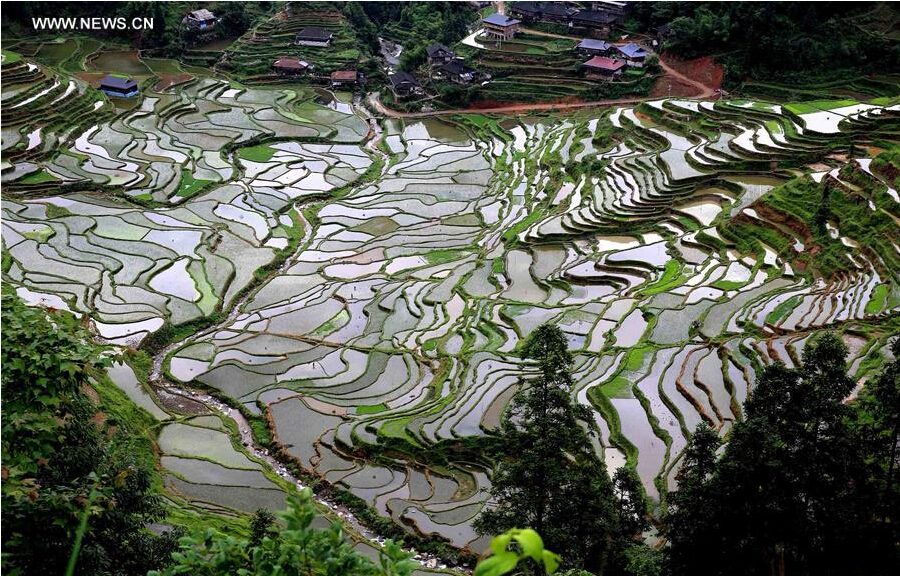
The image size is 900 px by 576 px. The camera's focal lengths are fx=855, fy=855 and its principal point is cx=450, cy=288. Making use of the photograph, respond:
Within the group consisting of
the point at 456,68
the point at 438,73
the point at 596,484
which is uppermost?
the point at 596,484

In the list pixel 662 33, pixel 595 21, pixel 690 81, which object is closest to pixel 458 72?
pixel 595 21

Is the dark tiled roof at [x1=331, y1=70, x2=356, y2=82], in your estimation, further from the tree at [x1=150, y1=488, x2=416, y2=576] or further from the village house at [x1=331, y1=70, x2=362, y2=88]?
the tree at [x1=150, y1=488, x2=416, y2=576]

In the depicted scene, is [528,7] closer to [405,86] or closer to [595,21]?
[595,21]

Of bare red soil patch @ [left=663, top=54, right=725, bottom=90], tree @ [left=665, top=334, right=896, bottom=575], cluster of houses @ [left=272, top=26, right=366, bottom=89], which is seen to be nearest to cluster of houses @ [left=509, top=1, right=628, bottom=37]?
bare red soil patch @ [left=663, top=54, right=725, bottom=90]

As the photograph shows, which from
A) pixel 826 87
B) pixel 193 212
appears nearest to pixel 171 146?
pixel 193 212

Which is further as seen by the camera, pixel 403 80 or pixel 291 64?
pixel 291 64

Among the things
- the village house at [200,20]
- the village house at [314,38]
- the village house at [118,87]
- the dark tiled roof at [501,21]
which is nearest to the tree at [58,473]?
the village house at [118,87]

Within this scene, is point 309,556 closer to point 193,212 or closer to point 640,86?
point 193,212
